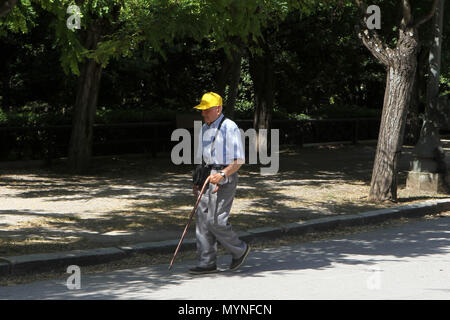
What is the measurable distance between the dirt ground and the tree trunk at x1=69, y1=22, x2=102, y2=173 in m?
0.38

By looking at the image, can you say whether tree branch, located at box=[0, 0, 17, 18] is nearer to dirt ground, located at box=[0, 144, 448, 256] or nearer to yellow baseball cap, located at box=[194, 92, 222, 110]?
yellow baseball cap, located at box=[194, 92, 222, 110]

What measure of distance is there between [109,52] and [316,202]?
408 cm

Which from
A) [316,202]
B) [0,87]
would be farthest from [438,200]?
[0,87]

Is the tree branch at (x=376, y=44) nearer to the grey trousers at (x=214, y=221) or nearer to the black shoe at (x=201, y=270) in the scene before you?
the grey trousers at (x=214, y=221)

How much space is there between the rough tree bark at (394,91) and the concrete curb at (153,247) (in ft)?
2.38

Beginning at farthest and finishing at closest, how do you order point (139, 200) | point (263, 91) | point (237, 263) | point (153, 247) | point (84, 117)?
point (263, 91) < point (84, 117) < point (139, 200) < point (153, 247) < point (237, 263)

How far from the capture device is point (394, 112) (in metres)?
11.8

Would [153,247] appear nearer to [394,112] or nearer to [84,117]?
[394,112]

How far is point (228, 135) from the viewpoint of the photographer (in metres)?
7.02

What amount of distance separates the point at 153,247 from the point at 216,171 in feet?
5.18

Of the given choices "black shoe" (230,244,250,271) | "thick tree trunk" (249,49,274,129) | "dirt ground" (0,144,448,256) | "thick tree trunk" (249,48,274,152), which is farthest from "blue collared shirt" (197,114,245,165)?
"thick tree trunk" (249,49,274,129)

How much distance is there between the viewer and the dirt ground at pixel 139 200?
29.1ft

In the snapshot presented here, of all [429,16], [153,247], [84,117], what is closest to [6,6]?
[153,247]

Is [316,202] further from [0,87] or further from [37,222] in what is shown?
[0,87]
